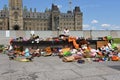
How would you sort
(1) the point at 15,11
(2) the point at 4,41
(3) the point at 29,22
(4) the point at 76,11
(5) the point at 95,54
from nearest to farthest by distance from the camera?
(5) the point at 95,54, (2) the point at 4,41, (1) the point at 15,11, (3) the point at 29,22, (4) the point at 76,11

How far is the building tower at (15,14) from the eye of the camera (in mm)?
156250

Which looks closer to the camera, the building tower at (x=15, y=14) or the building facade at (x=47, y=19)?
the building tower at (x=15, y=14)

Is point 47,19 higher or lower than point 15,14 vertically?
lower

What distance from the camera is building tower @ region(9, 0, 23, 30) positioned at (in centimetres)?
15625

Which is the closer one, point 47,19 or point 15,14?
point 15,14

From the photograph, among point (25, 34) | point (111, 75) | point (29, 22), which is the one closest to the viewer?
point (111, 75)

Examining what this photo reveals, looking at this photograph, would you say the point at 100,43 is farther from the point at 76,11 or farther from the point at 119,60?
the point at 76,11

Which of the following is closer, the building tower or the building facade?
the building tower

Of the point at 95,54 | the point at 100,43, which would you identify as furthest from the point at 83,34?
the point at 95,54

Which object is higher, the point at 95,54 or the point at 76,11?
the point at 76,11

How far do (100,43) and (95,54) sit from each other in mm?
4086

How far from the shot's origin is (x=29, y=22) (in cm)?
17912

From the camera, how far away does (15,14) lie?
157 meters

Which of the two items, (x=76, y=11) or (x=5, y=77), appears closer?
(x=5, y=77)
